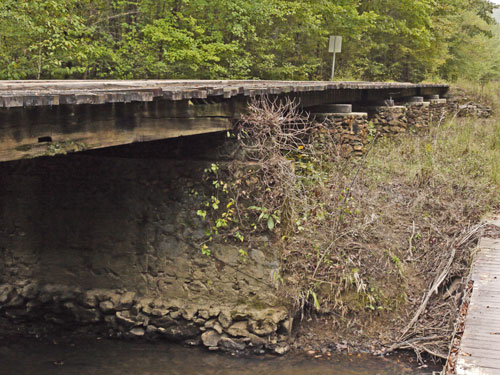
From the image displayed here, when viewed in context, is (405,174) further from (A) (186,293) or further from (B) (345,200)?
(A) (186,293)

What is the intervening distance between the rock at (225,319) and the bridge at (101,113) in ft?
8.31

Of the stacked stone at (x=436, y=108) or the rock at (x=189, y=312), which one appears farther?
the stacked stone at (x=436, y=108)

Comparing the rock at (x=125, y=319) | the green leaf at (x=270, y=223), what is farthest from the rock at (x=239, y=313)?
the rock at (x=125, y=319)

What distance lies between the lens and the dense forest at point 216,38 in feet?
41.3

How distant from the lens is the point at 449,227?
28.8 ft

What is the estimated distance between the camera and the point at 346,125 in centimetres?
1098

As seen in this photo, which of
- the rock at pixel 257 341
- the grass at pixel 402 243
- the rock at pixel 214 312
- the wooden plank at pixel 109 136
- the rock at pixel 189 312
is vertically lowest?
the rock at pixel 257 341

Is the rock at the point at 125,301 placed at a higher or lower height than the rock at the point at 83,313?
higher

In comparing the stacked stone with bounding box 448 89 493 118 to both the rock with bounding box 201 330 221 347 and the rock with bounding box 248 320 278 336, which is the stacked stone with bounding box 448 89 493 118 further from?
the rock with bounding box 201 330 221 347

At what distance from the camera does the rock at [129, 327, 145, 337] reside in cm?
765

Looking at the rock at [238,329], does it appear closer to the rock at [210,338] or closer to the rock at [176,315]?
the rock at [210,338]

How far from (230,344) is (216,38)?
10.7 m

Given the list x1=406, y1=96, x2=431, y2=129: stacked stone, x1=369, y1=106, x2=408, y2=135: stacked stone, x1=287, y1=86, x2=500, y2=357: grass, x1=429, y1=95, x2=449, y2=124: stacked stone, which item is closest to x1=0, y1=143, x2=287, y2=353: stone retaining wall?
x1=287, y1=86, x2=500, y2=357: grass

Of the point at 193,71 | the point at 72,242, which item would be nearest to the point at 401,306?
the point at 72,242
